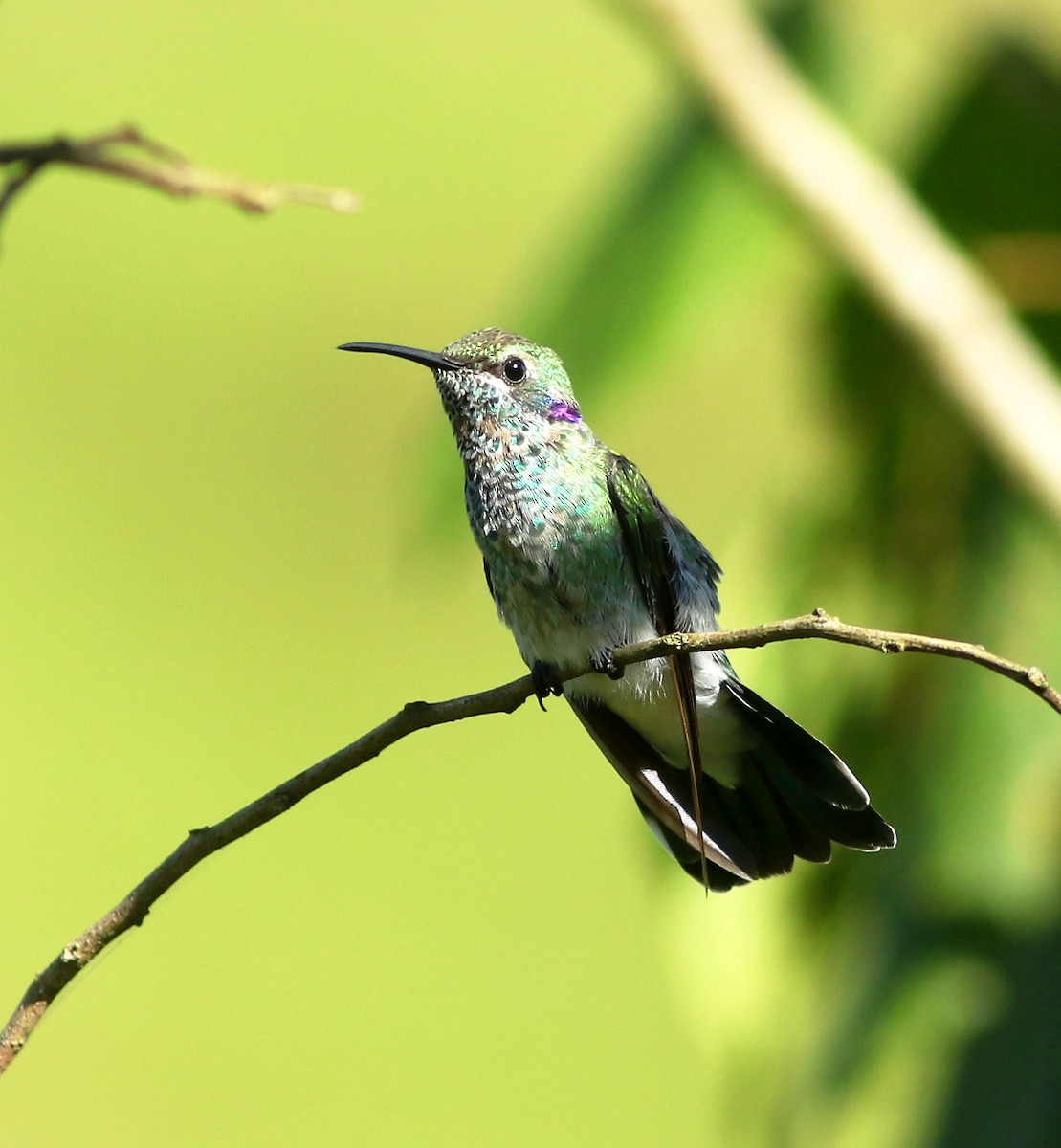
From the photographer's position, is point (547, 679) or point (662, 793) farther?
point (662, 793)

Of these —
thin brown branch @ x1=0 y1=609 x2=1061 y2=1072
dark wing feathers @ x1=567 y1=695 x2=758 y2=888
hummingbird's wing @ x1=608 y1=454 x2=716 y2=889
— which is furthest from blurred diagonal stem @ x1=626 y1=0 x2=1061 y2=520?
thin brown branch @ x1=0 y1=609 x2=1061 y2=1072

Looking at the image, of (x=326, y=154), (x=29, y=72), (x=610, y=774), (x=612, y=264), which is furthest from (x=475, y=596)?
(x=612, y=264)

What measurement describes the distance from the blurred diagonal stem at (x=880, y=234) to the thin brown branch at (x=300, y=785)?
0.93 metres

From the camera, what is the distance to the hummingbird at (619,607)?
200cm

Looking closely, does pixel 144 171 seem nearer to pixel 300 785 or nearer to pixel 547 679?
pixel 300 785

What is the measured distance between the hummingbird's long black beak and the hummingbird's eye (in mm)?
64

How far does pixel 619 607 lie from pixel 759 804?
1.12ft

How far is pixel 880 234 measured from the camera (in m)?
2.09

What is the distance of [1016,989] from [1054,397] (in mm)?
832

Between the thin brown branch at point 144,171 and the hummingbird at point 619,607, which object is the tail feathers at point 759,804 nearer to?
the hummingbird at point 619,607

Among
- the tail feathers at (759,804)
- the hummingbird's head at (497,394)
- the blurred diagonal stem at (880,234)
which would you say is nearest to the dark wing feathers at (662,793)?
the tail feathers at (759,804)

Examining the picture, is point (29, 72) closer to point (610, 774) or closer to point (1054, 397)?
point (610, 774)

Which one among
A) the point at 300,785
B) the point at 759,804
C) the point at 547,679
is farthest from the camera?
the point at 759,804

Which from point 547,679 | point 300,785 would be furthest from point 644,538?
point 300,785
